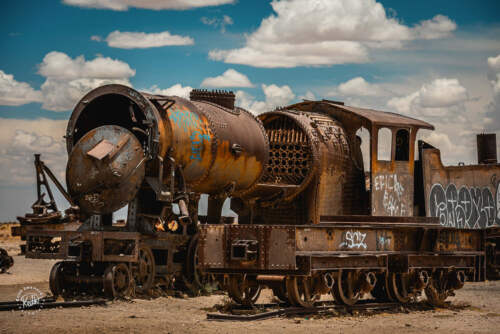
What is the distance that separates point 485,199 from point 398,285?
7.41 metres

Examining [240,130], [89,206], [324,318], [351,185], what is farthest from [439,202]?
[89,206]

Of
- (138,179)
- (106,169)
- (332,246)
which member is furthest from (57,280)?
(332,246)

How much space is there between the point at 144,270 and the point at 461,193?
917 cm

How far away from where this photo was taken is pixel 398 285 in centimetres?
1443

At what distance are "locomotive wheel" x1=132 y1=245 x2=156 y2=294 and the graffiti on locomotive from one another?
6.65m

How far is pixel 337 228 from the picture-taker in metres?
12.9

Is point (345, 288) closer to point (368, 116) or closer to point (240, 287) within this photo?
point (240, 287)

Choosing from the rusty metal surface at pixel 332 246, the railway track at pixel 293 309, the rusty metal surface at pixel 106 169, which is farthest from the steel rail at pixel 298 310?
the rusty metal surface at pixel 106 169

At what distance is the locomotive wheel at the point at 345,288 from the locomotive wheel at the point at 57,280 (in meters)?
5.26

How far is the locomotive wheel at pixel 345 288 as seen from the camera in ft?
42.2

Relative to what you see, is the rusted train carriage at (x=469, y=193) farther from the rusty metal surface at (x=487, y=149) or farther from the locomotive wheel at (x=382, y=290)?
the locomotive wheel at (x=382, y=290)

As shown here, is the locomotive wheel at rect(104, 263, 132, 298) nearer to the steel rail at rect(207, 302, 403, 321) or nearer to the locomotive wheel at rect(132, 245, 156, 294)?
the locomotive wheel at rect(132, 245, 156, 294)

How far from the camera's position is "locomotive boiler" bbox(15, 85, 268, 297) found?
13.7 m

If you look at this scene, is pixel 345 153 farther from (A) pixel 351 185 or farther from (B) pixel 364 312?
(B) pixel 364 312
